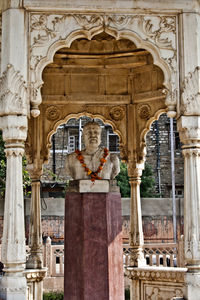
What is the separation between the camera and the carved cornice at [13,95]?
25.7 ft

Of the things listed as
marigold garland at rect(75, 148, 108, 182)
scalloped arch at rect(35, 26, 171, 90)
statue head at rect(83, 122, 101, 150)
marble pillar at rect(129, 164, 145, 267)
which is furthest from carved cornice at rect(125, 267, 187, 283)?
scalloped arch at rect(35, 26, 171, 90)

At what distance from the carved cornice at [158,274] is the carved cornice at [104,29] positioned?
401 centimetres

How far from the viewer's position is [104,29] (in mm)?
8289

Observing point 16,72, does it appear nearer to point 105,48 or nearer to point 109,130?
point 105,48

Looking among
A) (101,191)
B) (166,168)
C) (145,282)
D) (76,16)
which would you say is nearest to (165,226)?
(166,168)

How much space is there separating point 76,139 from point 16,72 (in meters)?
25.5

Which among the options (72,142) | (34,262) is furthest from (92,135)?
(72,142)

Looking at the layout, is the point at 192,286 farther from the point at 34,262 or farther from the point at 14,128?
the point at 34,262

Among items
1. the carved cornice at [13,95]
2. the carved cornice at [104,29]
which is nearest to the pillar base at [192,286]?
the carved cornice at [104,29]

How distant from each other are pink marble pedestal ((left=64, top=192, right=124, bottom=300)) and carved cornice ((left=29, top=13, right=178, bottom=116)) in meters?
2.05

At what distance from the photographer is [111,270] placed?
8977 mm

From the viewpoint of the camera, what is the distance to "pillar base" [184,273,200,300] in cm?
764

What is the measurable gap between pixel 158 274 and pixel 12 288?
4393 millimetres

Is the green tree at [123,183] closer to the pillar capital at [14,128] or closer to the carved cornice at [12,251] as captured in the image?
the pillar capital at [14,128]
